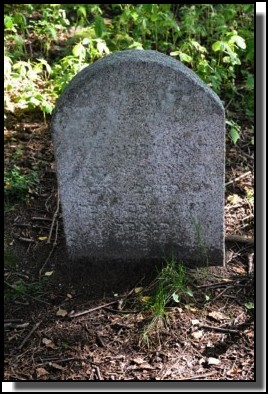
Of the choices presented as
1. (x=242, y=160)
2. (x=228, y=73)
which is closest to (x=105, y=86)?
(x=242, y=160)

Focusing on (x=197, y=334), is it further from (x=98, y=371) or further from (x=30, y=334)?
(x=30, y=334)

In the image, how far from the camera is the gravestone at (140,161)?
11.8ft

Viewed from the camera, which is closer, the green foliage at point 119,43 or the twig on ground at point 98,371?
the twig on ground at point 98,371

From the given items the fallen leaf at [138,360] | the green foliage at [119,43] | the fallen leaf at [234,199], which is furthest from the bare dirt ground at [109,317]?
the green foliage at [119,43]

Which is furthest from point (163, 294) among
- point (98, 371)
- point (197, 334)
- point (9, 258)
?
point (9, 258)

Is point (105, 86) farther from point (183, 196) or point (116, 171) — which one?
point (183, 196)

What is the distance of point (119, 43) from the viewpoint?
6.09 meters

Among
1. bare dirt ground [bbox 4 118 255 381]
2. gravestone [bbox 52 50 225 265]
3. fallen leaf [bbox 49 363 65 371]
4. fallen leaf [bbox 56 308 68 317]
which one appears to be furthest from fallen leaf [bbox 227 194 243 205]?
fallen leaf [bbox 49 363 65 371]

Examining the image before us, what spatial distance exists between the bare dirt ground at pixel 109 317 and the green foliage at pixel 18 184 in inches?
6.8

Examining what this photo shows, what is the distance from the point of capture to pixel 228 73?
6004 mm

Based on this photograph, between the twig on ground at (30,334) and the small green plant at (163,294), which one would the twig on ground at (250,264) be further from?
the twig on ground at (30,334)

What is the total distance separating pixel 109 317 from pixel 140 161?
91 cm
